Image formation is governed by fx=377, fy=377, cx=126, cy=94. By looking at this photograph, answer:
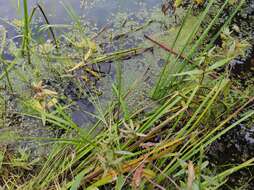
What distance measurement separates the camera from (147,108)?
4.21 ft

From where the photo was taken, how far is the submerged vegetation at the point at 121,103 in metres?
1.08

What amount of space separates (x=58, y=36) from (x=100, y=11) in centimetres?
23

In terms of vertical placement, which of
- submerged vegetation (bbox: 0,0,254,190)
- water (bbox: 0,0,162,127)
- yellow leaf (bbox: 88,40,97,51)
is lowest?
submerged vegetation (bbox: 0,0,254,190)

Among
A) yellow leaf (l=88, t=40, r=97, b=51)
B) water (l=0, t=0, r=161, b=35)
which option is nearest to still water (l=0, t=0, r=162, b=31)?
water (l=0, t=0, r=161, b=35)

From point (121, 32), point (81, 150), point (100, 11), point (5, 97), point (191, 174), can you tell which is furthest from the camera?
point (100, 11)

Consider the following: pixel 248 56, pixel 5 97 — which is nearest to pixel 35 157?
pixel 5 97

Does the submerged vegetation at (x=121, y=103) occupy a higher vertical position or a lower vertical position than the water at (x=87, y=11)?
lower

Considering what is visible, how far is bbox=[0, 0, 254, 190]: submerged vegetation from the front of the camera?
108cm

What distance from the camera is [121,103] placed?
3.73 ft

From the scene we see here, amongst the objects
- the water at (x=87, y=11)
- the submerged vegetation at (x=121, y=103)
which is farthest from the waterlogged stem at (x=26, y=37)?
the water at (x=87, y=11)

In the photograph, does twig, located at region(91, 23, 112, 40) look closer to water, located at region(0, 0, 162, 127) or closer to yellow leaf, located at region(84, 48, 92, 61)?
water, located at region(0, 0, 162, 127)

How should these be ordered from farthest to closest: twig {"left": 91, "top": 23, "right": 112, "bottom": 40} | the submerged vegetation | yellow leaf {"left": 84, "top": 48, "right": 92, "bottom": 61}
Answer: twig {"left": 91, "top": 23, "right": 112, "bottom": 40}, yellow leaf {"left": 84, "top": 48, "right": 92, "bottom": 61}, the submerged vegetation

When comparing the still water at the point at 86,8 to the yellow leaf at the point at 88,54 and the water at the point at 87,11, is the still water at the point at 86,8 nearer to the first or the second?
the water at the point at 87,11

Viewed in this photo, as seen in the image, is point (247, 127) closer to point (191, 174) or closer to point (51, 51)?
point (191, 174)
